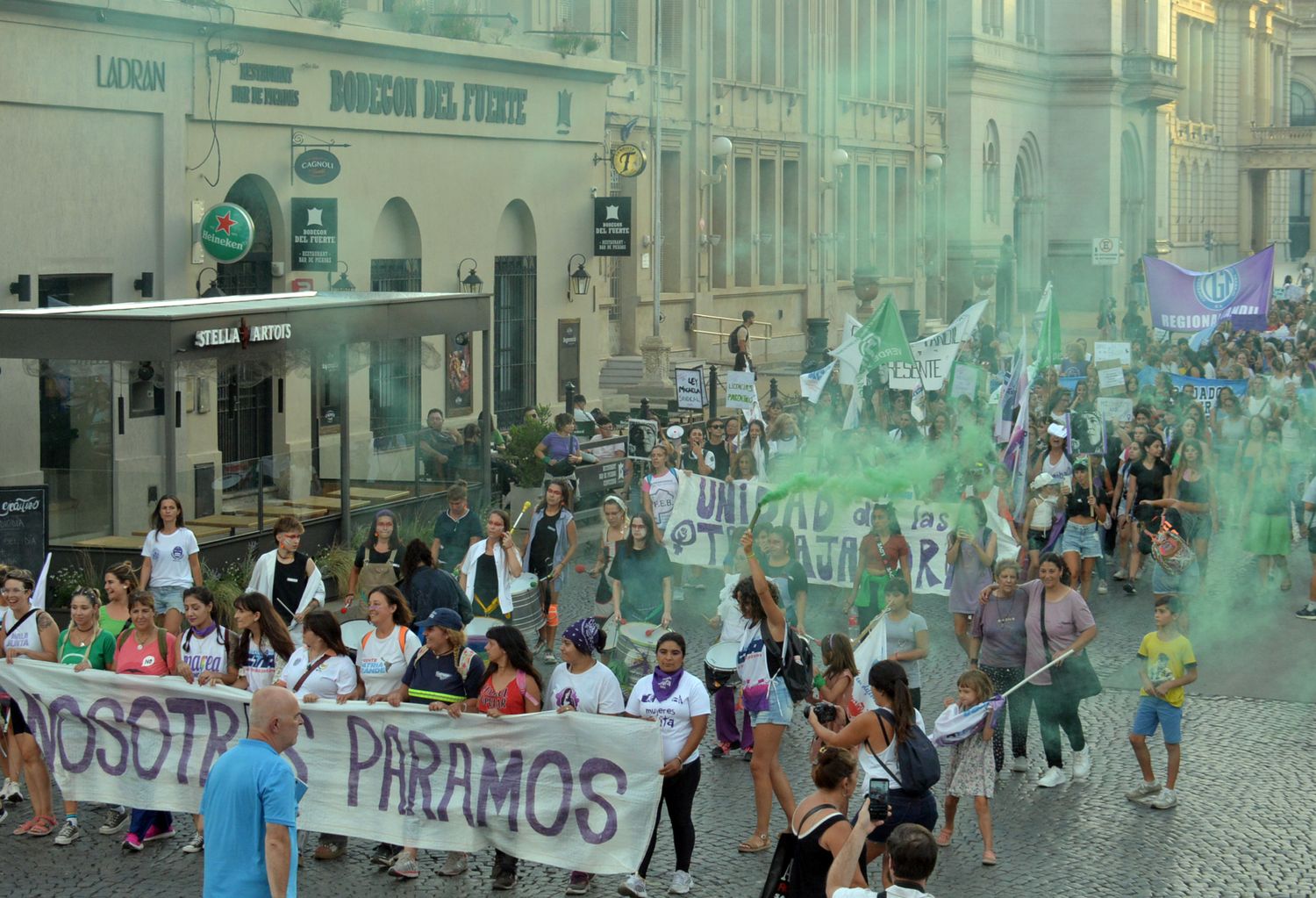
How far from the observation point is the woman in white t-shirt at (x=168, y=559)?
41.2ft

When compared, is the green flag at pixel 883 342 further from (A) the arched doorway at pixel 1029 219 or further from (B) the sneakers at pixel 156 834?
(A) the arched doorway at pixel 1029 219

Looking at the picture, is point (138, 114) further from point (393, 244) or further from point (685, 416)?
point (685, 416)

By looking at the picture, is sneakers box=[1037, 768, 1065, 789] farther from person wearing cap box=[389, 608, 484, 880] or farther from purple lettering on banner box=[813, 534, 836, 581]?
purple lettering on banner box=[813, 534, 836, 581]

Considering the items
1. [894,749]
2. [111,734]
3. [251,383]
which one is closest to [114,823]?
[111,734]

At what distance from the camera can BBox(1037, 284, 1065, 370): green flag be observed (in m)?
24.0

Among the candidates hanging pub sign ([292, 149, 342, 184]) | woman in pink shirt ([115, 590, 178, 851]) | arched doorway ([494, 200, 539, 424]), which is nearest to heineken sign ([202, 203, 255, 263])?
hanging pub sign ([292, 149, 342, 184])

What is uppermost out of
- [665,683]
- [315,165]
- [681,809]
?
[315,165]

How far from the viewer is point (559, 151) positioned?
2806 cm

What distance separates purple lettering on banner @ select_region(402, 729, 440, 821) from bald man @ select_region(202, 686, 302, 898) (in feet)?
8.75

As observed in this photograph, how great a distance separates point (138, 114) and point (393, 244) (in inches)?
210

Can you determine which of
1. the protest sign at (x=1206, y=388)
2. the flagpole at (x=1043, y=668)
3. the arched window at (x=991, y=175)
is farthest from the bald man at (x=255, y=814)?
the arched window at (x=991, y=175)

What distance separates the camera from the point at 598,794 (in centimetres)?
903

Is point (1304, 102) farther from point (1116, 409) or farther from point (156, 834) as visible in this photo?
point (156, 834)

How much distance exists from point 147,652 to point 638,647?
310 centimetres
